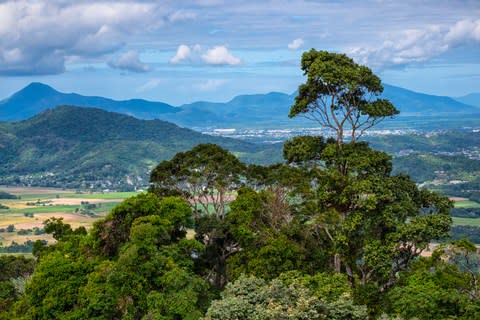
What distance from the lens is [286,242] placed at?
73.3ft

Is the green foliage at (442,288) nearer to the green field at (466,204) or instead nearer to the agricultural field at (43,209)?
the agricultural field at (43,209)

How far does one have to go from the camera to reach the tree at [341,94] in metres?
23.3

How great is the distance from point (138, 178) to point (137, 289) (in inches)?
5897

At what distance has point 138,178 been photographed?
16800 centimetres

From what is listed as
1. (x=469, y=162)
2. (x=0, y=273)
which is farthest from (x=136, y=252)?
(x=469, y=162)

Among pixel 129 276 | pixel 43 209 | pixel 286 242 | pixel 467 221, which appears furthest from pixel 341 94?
pixel 43 209

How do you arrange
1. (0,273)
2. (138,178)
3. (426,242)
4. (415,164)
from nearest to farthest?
1. (426,242)
2. (0,273)
3. (415,164)
4. (138,178)

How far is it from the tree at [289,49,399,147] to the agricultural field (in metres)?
73.7

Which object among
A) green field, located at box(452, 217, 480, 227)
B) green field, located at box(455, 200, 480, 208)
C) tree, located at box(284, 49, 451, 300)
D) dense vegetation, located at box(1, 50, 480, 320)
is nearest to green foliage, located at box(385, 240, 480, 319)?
dense vegetation, located at box(1, 50, 480, 320)

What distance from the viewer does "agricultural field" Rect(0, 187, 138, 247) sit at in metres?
97.3

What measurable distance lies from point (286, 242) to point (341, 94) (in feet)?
20.4

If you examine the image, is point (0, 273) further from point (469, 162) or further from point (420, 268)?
point (469, 162)

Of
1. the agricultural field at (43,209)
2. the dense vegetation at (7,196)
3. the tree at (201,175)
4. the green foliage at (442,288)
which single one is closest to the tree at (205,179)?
the tree at (201,175)

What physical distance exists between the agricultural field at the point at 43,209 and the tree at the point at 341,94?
73713mm
